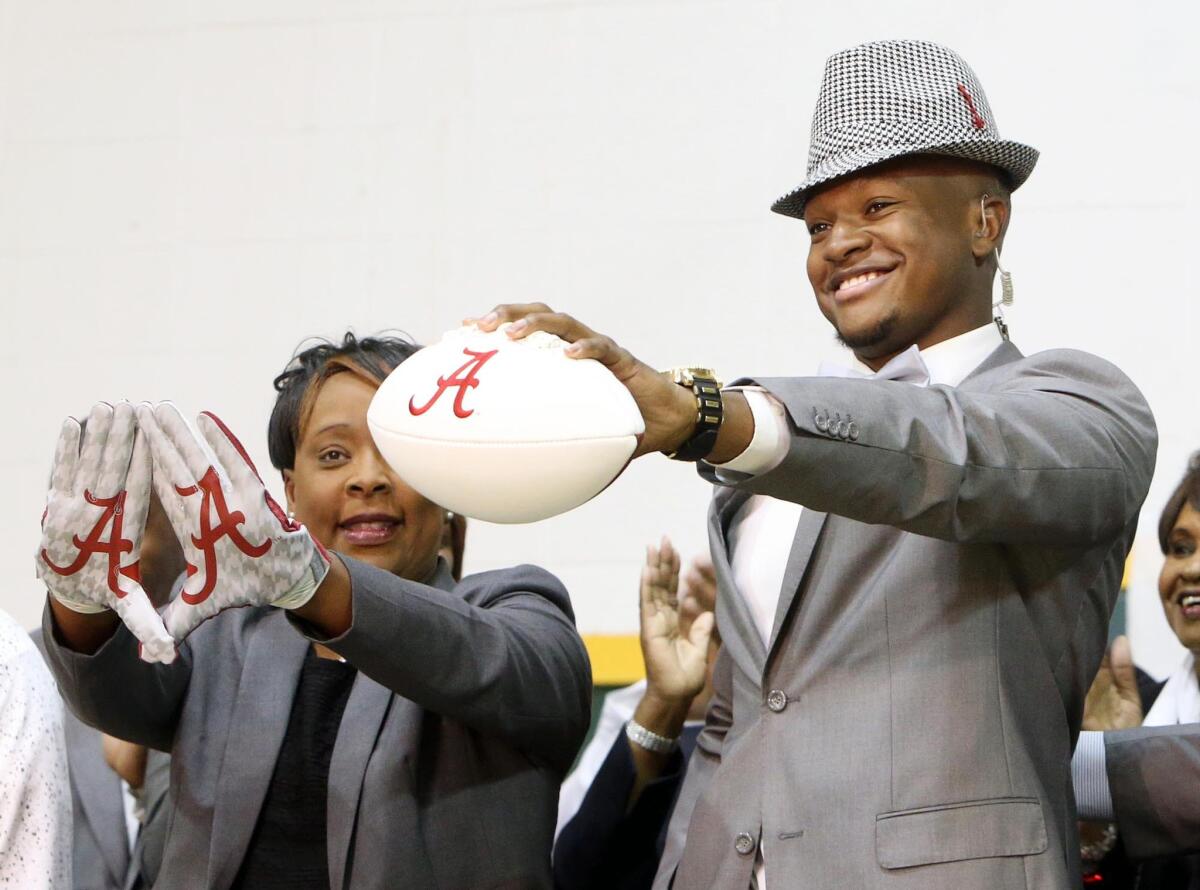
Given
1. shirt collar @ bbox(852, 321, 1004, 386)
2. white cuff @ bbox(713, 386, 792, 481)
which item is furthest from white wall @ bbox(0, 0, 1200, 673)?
white cuff @ bbox(713, 386, 792, 481)

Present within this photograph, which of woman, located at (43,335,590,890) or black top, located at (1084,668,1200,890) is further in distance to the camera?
black top, located at (1084,668,1200,890)

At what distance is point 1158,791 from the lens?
2197 mm

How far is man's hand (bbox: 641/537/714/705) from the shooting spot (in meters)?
2.43

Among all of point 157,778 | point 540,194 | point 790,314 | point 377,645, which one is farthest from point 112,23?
point 377,645

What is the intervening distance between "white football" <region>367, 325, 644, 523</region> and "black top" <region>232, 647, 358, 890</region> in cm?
66

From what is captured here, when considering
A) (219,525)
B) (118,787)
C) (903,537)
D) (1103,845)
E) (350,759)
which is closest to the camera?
(219,525)

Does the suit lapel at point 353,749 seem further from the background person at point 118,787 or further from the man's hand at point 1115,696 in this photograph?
the man's hand at point 1115,696

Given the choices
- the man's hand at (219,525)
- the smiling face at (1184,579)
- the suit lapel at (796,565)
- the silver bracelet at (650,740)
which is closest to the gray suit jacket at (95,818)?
the silver bracelet at (650,740)

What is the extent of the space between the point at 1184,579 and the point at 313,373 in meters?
1.47

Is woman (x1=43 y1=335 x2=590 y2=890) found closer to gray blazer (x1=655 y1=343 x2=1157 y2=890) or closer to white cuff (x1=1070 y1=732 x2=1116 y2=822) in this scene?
gray blazer (x1=655 y1=343 x2=1157 y2=890)

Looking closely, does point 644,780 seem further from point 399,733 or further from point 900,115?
point 900,115

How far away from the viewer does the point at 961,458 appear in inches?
61.2

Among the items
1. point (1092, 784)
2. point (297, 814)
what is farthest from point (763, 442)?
point (1092, 784)

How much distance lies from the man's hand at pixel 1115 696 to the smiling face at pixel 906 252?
97 centimetres
